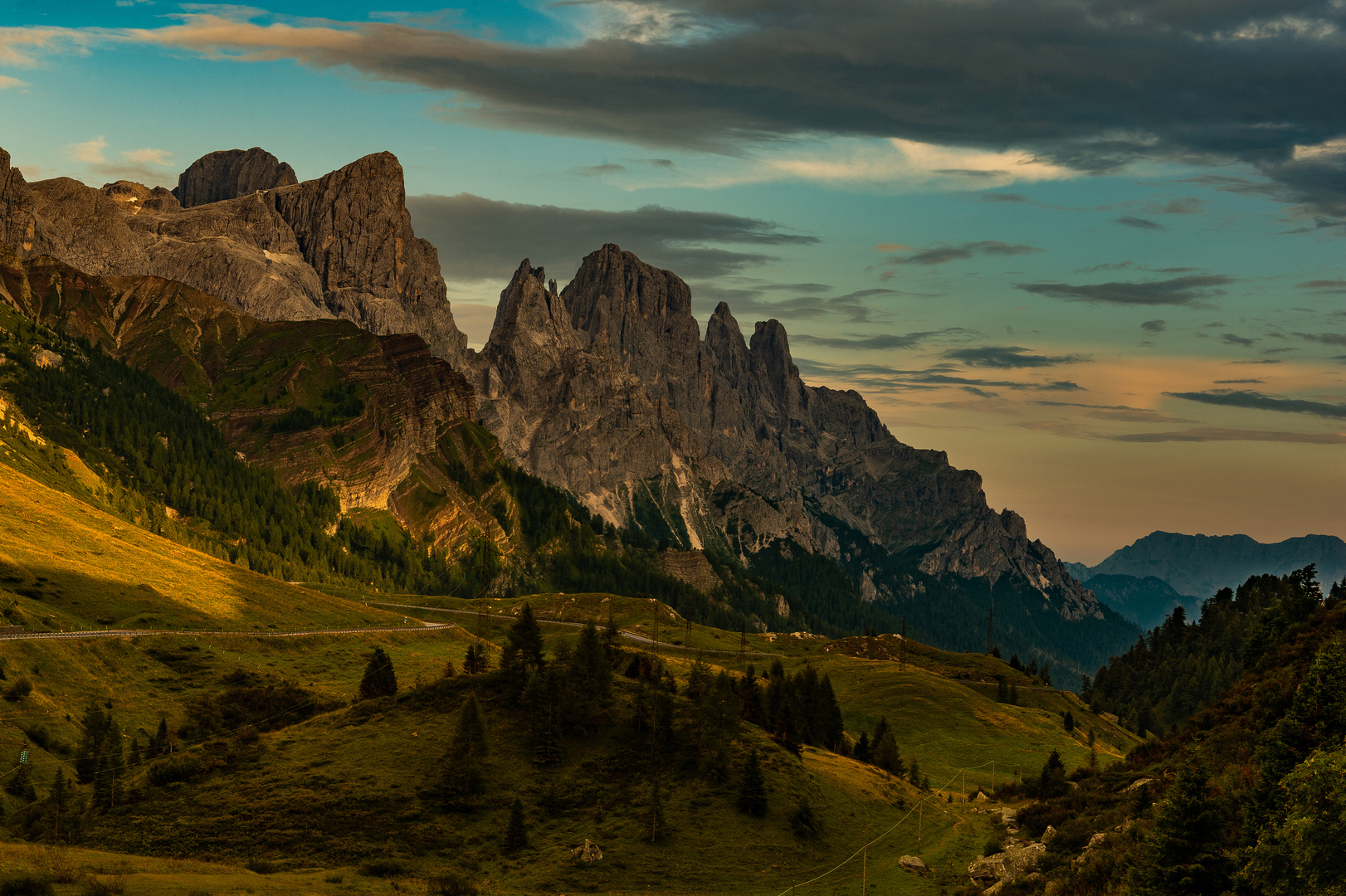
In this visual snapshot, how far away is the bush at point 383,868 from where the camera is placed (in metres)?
81.2

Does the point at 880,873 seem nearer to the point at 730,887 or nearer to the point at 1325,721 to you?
the point at 730,887

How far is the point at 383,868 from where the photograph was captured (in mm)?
82188

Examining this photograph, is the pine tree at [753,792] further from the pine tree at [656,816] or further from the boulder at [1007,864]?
the boulder at [1007,864]

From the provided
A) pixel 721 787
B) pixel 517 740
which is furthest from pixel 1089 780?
pixel 517 740

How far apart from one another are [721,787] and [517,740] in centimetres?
2217

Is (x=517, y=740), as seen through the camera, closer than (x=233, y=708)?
Yes

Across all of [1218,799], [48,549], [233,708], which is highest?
[1218,799]

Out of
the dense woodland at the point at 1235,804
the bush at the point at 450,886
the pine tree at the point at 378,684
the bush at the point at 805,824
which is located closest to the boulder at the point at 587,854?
the bush at the point at 450,886

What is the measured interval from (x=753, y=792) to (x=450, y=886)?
30793mm

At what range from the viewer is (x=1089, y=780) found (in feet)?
336

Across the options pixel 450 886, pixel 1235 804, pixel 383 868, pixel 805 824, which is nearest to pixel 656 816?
pixel 805 824

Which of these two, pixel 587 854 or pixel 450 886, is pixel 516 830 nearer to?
pixel 587 854

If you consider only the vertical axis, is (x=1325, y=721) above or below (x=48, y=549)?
above

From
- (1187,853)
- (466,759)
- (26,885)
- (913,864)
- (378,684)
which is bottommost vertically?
(378,684)
